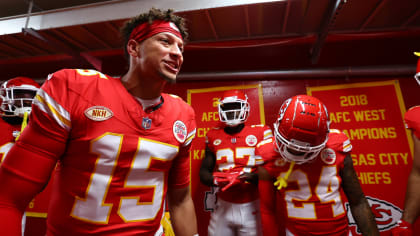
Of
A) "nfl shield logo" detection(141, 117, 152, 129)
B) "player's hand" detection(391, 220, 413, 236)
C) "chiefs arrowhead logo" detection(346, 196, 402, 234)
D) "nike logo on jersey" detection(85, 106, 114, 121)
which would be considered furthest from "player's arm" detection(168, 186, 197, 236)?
"chiefs arrowhead logo" detection(346, 196, 402, 234)

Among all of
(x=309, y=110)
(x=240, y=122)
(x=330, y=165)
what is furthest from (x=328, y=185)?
(x=240, y=122)

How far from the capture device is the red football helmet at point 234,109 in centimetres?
269

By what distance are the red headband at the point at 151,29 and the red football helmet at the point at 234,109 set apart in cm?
164

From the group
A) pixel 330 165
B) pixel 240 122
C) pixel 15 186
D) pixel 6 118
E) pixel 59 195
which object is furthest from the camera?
pixel 240 122

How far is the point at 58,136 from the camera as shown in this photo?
84 cm

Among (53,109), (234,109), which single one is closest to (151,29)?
(53,109)

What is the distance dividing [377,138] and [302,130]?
6.74 ft

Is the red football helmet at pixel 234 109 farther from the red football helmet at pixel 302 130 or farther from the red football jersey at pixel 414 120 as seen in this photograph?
the red football jersey at pixel 414 120

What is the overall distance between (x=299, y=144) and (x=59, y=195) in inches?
58.6

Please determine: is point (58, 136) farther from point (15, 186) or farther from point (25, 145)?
point (15, 186)

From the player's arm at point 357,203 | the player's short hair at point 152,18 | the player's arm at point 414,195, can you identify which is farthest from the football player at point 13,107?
the player's arm at point 414,195

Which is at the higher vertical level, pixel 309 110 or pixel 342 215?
pixel 309 110

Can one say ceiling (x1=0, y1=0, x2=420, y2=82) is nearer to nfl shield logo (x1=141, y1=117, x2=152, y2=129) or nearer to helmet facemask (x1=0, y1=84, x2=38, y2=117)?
helmet facemask (x1=0, y1=84, x2=38, y2=117)

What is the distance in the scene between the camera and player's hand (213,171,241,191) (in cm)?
235
